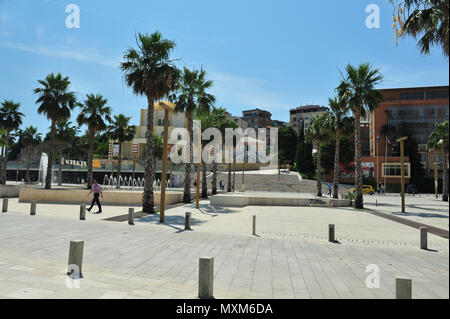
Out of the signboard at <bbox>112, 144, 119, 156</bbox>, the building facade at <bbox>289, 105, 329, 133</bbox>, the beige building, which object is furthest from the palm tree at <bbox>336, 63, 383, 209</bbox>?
the building facade at <bbox>289, 105, 329, 133</bbox>

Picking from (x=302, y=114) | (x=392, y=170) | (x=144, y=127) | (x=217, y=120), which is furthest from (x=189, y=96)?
(x=302, y=114)

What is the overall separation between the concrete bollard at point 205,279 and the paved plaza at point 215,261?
0.66ft

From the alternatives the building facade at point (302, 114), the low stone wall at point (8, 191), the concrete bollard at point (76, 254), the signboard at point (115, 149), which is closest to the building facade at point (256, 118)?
the building facade at point (302, 114)

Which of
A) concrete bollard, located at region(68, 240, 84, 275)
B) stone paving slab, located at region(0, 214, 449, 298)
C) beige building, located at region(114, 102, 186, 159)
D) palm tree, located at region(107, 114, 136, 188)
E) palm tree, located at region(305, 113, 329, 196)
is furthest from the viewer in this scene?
beige building, located at region(114, 102, 186, 159)

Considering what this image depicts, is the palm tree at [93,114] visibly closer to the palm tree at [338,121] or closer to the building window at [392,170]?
the palm tree at [338,121]

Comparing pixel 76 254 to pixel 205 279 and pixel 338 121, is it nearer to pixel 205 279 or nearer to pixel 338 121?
pixel 205 279

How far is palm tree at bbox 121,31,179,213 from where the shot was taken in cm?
1730

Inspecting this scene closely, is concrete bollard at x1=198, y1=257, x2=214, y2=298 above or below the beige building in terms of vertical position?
below

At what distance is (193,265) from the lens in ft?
22.4

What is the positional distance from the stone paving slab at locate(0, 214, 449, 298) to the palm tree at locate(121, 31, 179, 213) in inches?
311

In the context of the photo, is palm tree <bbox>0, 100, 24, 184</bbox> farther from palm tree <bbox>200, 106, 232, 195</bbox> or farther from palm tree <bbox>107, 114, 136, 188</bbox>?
palm tree <bbox>200, 106, 232, 195</bbox>
